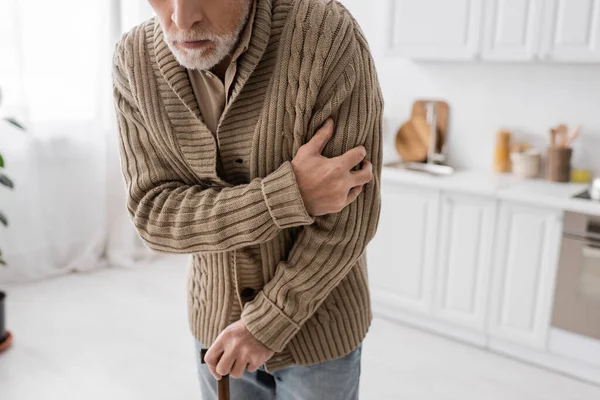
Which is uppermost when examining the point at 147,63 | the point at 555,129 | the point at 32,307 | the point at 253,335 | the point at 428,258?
the point at 147,63

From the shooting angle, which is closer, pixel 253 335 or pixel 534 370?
pixel 253 335

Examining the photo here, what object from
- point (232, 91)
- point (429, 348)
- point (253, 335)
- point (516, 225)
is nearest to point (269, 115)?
point (232, 91)

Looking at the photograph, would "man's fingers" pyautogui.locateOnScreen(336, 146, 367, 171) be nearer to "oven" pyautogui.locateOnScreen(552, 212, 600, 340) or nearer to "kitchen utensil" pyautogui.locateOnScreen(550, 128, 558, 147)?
"oven" pyautogui.locateOnScreen(552, 212, 600, 340)

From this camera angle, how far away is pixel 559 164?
275 centimetres

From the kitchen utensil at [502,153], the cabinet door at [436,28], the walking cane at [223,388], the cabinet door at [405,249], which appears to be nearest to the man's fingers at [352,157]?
the walking cane at [223,388]

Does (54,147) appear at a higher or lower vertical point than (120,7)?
lower

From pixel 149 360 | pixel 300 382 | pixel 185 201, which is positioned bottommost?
pixel 149 360

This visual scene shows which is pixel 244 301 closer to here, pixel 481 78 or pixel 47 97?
pixel 481 78

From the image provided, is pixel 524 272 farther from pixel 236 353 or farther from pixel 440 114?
pixel 236 353

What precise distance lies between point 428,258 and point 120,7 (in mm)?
2550

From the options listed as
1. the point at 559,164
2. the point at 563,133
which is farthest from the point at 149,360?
the point at 563,133

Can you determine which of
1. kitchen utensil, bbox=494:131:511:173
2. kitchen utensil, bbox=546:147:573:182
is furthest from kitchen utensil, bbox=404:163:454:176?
kitchen utensil, bbox=546:147:573:182

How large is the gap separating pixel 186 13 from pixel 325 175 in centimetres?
32

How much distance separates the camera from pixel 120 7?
11.8ft
